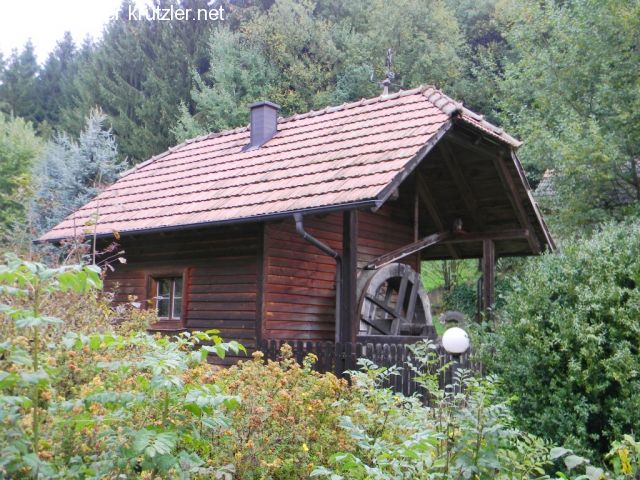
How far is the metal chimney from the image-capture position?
12.1m

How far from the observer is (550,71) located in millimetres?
16594

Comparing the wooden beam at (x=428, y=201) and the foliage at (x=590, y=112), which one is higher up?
the foliage at (x=590, y=112)

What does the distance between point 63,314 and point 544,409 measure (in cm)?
418

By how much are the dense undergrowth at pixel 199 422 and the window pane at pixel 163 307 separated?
6.57m

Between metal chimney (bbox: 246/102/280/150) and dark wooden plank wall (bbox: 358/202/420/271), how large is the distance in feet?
7.57

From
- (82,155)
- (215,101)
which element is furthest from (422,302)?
(215,101)

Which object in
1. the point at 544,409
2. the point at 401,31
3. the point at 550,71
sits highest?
the point at 401,31

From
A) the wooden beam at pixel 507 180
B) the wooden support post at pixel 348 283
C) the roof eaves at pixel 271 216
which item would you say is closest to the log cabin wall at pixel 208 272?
the roof eaves at pixel 271 216

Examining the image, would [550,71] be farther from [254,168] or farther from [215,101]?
[215,101]

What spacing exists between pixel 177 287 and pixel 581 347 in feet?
24.5

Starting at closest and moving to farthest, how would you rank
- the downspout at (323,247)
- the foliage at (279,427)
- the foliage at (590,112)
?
the foliage at (279,427)
the downspout at (323,247)
the foliage at (590,112)

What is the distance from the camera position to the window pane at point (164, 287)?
36.9 ft

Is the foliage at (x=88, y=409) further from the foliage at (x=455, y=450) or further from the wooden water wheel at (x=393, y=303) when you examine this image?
the wooden water wheel at (x=393, y=303)

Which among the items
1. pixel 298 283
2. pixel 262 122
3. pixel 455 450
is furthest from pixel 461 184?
pixel 455 450
